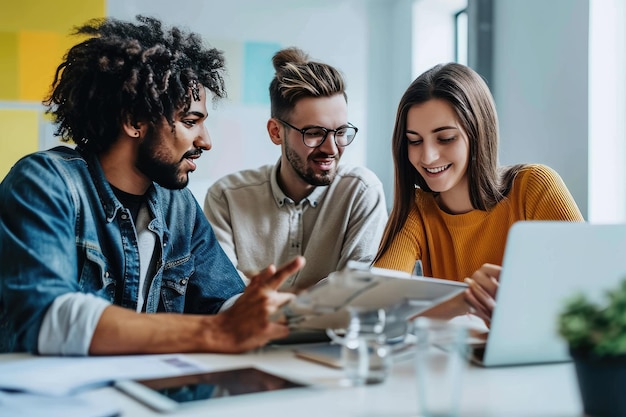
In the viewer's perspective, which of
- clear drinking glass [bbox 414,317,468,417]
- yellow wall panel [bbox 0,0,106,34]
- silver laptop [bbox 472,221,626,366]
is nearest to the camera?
clear drinking glass [bbox 414,317,468,417]

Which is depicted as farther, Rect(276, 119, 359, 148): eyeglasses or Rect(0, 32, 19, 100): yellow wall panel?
Rect(0, 32, 19, 100): yellow wall panel

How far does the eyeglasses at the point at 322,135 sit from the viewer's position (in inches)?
101

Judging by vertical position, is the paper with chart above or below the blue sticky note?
below

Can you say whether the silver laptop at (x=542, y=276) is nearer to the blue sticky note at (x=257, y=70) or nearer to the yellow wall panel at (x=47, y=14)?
the blue sticky note at (x=257, y=70)

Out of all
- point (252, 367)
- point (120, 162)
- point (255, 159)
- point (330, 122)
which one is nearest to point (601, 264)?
point (252, 367)

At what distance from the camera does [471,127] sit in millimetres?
2088

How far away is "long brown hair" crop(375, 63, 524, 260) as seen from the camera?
2.08 meters

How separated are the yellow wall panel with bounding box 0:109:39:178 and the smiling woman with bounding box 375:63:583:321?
7.76 ft

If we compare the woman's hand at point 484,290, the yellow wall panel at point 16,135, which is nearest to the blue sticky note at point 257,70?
the yellow wall panel at point 16,135

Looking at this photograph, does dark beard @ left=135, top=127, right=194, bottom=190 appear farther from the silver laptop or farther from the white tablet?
the silver laptop

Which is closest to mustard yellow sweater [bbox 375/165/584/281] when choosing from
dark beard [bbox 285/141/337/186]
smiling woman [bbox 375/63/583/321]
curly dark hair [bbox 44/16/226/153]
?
smiling woman [bbox 375/63/583/321]

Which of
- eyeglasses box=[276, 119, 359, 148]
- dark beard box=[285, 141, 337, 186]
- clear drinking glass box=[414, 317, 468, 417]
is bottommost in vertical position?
clear drinking glass box=[414, 317, 468, 417]

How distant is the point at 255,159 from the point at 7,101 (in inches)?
53.3

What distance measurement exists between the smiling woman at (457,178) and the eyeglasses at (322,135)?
0.43 meters
